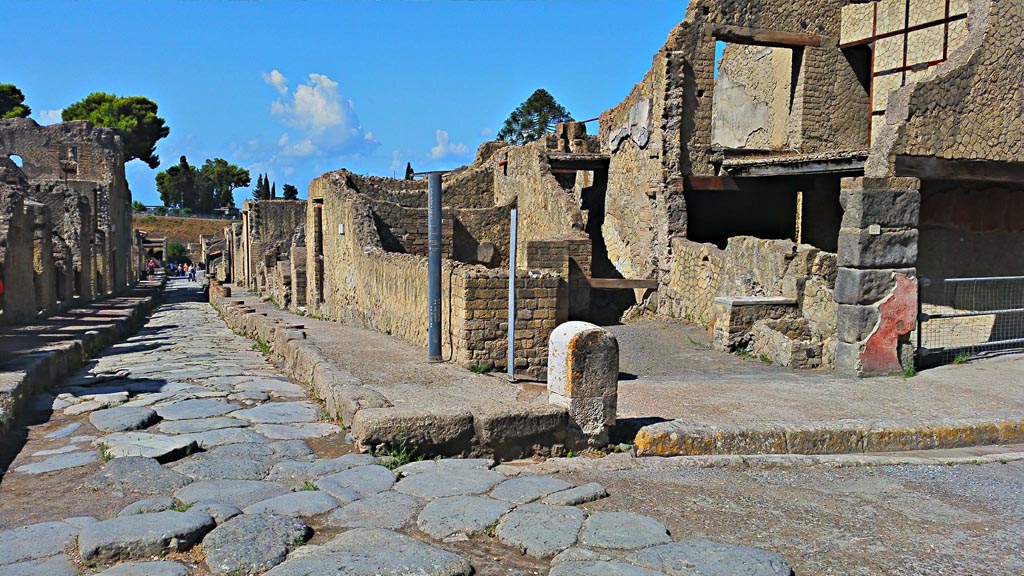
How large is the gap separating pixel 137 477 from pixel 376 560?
204cm

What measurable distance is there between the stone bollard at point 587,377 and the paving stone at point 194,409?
2801mm

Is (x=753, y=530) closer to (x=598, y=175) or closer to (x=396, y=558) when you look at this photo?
(x=396, y=558)

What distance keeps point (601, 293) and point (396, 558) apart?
13.5m

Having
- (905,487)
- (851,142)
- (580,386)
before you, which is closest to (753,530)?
(905,487)

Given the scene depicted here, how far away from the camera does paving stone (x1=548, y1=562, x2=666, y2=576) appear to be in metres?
3.46

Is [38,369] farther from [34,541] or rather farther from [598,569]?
[598,569]

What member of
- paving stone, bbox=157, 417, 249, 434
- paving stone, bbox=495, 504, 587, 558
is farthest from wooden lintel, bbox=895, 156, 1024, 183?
paving stone, bbox=157, 417, 249, 434

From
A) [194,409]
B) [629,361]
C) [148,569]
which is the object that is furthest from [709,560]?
[629,361]

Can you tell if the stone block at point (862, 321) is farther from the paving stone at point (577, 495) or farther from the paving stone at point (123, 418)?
the paving stone at point (123, 418)

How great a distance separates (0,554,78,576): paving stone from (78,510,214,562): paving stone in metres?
0.08

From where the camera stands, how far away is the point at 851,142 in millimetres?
16312

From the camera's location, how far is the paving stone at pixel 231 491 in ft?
14.5

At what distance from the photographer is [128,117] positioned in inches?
2552

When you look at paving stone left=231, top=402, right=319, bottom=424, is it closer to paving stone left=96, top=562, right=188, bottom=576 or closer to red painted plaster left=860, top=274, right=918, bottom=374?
paving stone left=96, top=562, right=188, bottom=576
